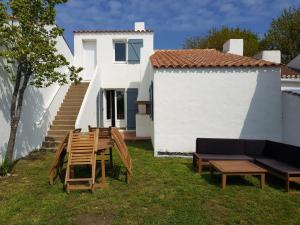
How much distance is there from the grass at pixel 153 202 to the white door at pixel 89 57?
1086cm

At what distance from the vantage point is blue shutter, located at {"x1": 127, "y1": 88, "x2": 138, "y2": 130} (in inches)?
674

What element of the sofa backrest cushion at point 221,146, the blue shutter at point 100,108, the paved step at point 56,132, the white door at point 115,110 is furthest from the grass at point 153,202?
the white door at point 115,110

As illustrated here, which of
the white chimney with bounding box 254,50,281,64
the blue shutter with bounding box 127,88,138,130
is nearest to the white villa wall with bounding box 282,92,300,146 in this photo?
the blue shutter with bounding box 127,88,138,130

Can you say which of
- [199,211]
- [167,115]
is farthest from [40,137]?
[199,211]

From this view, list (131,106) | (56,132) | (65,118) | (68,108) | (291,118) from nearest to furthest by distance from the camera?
(291,118) → (56,132) → (65,118) → (68,108) → (131,106)

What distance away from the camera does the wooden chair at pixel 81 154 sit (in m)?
6.72

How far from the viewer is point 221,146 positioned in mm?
9016

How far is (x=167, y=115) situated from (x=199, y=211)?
19.2ft

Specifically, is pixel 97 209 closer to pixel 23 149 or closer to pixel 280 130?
pixel 23 149

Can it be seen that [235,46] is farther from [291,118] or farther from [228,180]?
[228,180]

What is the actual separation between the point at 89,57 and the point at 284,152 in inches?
539

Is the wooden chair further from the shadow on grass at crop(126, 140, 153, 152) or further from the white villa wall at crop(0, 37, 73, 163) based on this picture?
the shadow on grass at crop(126, 140, 153, 152)

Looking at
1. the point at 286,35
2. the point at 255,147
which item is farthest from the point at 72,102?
the point at 286,35

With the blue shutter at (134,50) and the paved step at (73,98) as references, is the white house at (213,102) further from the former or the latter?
the blue shutter at (134,50)
